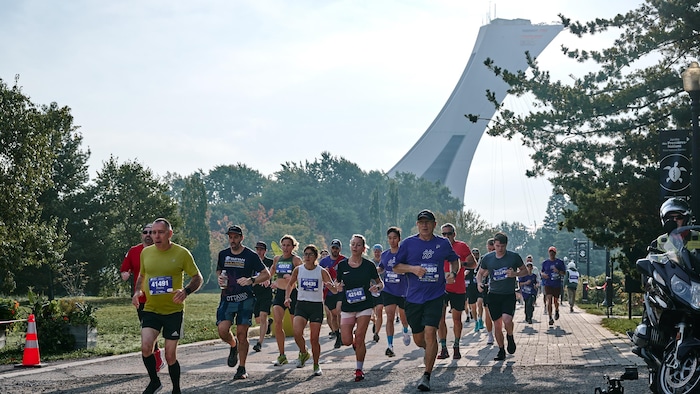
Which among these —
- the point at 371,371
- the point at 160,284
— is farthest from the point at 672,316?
the point at 371,371

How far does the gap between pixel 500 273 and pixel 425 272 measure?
3.85m

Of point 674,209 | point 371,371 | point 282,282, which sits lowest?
point 371,371

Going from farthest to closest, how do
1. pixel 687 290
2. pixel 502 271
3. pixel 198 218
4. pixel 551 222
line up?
pixel 551 222, pixel 198 218, pixel 502 271, pixel 687 290

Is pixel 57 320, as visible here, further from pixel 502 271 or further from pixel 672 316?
pixel 672 316

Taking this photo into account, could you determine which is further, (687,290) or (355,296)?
(355,296)

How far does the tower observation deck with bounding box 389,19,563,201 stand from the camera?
176 metres

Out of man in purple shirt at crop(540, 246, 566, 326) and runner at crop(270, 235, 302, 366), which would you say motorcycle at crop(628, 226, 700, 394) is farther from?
man in purple shirt at crop(540, 246, 566, 326)

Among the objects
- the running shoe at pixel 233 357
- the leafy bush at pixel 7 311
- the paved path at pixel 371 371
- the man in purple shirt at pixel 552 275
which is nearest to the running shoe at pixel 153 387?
the paved path at pixel 371 371

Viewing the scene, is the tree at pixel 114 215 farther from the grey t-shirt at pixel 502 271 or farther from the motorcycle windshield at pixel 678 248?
the motorcycle windshield at pixel 678 248

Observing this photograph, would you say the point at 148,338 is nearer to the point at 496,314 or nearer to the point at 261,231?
the point at 496,314

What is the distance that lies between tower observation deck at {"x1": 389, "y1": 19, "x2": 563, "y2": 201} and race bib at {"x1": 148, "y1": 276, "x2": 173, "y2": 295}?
169m

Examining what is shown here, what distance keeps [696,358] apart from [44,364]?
9.66m

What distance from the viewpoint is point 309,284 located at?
518 inches

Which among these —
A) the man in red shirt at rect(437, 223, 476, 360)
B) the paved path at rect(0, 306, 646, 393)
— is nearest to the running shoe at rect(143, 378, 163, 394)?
the paved path at rect(0, 306, 646, 393)
